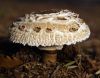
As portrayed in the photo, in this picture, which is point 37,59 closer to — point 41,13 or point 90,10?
point 41,13

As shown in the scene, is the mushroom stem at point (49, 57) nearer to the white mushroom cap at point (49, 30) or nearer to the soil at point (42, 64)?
the soil at point (42, 64)

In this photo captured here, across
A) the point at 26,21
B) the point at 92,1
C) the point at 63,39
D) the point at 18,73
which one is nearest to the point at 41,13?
the point at 26,21

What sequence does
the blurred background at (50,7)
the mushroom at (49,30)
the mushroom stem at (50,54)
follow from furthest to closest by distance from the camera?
the blurred background at (50,7), the mushroom stem at (50,54), the mushroom at (49,30)

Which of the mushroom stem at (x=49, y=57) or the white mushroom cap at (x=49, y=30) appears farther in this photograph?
the mushroom stem at (x=49, y=57)

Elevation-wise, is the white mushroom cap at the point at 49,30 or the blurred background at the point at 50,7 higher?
the blurred background at the point at 50,7

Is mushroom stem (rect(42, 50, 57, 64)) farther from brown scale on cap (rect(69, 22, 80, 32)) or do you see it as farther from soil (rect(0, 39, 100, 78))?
brown scale on cap (rect(69, 22, 80, 32))

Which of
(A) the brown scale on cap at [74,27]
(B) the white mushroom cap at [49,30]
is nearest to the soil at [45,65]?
(B) the white mushroom cap at [49,30]

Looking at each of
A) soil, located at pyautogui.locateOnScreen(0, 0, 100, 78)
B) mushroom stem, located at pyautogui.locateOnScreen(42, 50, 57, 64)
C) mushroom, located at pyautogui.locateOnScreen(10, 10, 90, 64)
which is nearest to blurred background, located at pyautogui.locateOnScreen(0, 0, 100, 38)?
soil, located at pyautogui.locateOnScreen(0, 0, 100, 78)

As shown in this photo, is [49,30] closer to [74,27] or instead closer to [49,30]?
[49,30]

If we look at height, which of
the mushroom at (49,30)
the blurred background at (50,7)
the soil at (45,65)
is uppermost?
the blurred background at (50,7)
